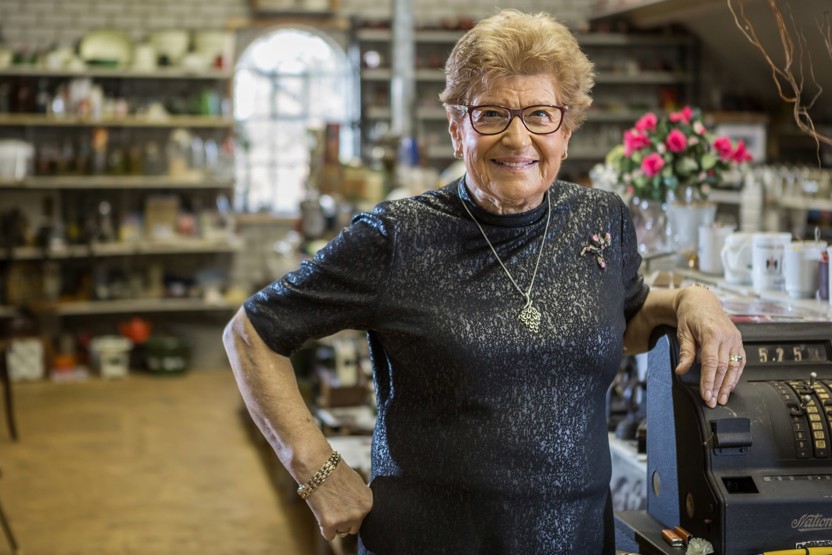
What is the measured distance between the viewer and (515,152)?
5.89ft

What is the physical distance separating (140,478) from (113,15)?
4721mm

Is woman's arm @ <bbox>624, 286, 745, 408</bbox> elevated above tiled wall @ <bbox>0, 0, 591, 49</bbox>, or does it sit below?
below

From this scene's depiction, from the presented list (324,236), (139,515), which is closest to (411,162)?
(324,236)

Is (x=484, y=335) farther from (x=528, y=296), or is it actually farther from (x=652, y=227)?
(x=652, y=227)

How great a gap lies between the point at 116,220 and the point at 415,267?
7.77 meters

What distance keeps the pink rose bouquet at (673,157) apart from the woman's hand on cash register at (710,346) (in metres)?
1.39

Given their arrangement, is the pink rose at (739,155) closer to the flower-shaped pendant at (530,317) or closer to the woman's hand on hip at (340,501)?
the flower-shaped pendant at (530,317)

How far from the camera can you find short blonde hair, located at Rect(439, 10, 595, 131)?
1780mm

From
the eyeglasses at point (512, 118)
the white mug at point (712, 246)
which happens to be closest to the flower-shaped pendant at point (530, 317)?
the eyeglasses at point (512, 118)

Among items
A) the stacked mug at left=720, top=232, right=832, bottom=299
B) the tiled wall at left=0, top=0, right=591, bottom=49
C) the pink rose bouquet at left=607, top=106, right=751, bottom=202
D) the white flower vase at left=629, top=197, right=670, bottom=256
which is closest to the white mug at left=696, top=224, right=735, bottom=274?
the stacked mug at left=720, top=232, right=832, bottom=299

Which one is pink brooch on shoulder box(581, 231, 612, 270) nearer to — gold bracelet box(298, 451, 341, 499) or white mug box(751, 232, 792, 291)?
gold bracelet box(298, 451, 341, 499)

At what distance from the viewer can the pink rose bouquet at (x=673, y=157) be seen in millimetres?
3195

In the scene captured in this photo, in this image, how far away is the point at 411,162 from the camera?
6562mm

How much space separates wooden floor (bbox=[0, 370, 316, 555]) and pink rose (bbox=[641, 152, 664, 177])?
241cm
